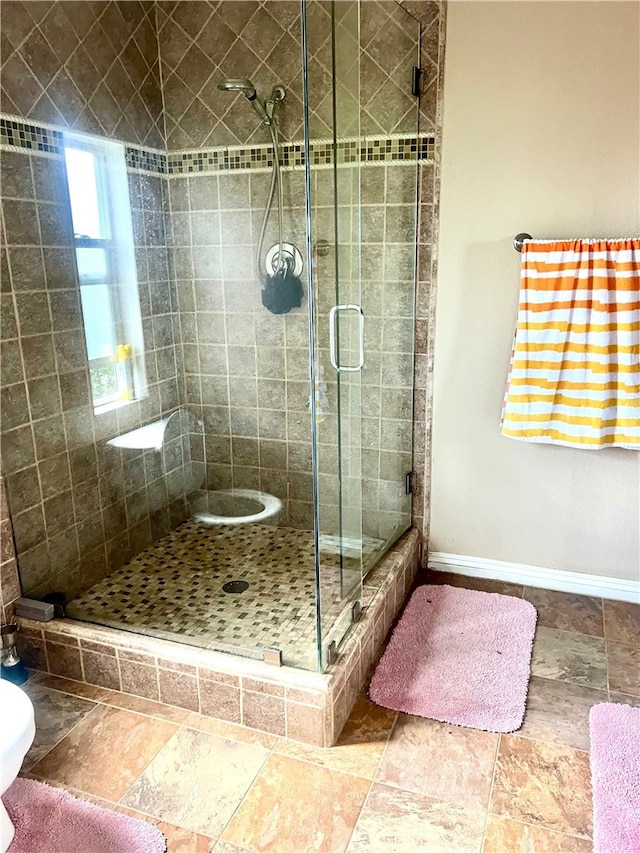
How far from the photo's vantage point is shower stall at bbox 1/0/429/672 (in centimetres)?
204

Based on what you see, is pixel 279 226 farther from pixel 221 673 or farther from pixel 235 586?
pixel 221 673

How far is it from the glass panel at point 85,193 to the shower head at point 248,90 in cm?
65

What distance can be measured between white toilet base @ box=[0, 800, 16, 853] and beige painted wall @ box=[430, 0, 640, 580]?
1.84 m

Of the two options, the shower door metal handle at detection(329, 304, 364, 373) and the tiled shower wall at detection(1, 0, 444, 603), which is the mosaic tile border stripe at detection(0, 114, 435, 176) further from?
the shower door metal handle at detection(329, 304, 364, 373)

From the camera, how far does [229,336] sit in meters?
2.90

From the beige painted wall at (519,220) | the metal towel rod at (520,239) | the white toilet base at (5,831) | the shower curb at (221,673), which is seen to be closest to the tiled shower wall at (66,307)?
the shower curb at (221,673)

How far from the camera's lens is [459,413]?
2.66 m

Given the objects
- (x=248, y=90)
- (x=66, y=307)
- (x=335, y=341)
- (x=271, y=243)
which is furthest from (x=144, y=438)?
(x=248, y=90)

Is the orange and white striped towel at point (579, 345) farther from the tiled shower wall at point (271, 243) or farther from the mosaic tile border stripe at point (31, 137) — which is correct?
the mosaic tile border stripe at point (31, 137)

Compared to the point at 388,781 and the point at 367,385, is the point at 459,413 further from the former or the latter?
the point at 388,781

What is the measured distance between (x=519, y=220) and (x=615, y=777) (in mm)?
1814

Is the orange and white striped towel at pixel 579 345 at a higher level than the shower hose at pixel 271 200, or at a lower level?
lower

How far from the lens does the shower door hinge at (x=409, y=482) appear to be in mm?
2749

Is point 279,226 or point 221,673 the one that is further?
point 279,226
